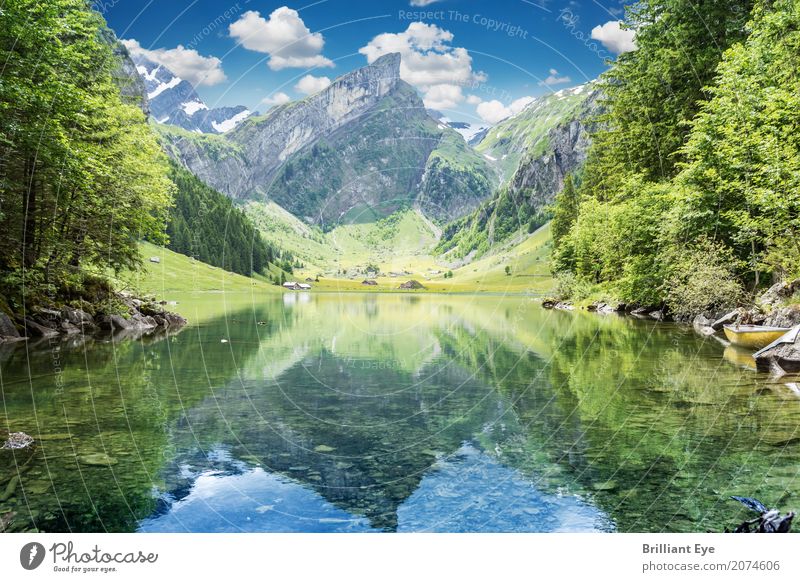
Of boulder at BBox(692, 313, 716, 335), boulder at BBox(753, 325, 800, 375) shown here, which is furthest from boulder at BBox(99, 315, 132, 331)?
boulder at BBox(692, 313, 716, 335)

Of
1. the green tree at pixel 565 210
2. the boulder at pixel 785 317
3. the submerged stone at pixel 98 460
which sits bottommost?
the submerged stone at pixel 98 460

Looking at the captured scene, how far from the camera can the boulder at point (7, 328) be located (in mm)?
28188

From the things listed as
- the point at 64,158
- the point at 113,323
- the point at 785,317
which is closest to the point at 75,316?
the point at 113,323

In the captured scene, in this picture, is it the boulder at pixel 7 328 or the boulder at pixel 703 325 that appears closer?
the boulder at pixel 7 328

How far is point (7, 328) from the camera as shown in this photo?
28.6 metres

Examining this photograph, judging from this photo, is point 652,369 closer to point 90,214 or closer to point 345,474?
point 345,474

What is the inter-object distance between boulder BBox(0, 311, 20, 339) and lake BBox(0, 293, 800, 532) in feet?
18.6

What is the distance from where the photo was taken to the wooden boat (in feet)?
80.5

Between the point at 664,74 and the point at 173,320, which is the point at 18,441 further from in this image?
the point at 664,74

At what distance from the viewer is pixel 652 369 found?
22.1 m

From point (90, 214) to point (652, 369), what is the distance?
33144mm

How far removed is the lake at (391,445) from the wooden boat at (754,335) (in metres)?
2.90

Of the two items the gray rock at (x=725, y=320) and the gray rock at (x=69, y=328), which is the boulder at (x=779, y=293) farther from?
the gray rock at (x=69, y=328)

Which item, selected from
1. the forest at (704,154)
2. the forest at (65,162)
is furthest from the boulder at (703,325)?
the forest at (65,162)
